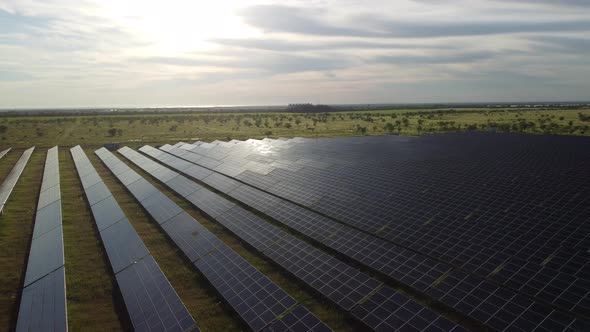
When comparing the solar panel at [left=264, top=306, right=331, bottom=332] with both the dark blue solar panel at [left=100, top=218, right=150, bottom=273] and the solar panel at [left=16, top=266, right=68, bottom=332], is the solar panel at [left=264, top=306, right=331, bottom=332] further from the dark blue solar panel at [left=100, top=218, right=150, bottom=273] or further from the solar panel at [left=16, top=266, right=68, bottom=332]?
the dark blue solar panel at [left=100, top=218, right=150, bottom=273]

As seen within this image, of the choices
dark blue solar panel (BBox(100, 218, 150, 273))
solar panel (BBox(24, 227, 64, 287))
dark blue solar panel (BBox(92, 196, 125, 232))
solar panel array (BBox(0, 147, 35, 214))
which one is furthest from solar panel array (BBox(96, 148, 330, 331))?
solar panel array (BBox(0, 147, 35, 214))

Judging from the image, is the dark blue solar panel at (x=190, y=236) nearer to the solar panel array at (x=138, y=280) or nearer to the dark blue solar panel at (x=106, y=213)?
the solar panel array at (x=138, y=280)

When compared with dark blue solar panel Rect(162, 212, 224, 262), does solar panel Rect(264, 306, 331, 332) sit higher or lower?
lower

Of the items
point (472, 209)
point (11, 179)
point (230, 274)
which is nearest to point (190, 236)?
point (230, 274)

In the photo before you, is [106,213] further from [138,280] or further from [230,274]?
[230,274]

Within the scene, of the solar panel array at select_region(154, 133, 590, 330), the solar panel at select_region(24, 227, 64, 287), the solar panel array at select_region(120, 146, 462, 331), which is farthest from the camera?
the solar panel at select_region(24, 227, 64, 287)

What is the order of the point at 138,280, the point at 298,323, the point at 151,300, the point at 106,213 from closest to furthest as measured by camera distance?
the point at 298,323 → the point at 151,300 → the point at 138,280 → the point at 106,213
